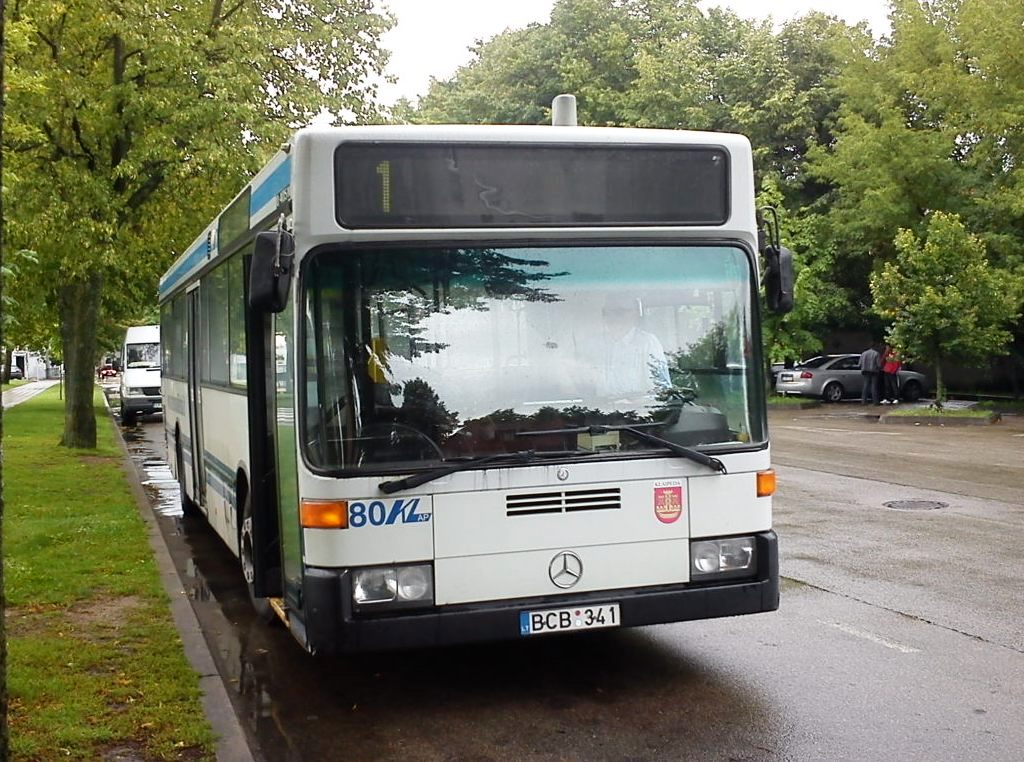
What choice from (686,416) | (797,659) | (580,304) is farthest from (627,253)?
(797,659)

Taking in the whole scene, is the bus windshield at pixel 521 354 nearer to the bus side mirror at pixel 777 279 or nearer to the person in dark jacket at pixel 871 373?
the bus side mirror at pixel 777 279

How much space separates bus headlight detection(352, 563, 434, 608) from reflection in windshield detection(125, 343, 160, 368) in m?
29.3

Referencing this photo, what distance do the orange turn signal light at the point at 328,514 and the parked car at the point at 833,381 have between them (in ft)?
107

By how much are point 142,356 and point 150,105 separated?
17355 millimetres

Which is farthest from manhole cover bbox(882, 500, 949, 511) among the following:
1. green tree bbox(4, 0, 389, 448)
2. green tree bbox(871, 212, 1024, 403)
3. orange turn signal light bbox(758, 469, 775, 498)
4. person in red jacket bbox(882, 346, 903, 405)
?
person in red jacket bbox(882, 346, 903, 405)

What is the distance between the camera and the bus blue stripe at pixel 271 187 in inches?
244

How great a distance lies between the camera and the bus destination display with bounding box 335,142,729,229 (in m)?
5.84

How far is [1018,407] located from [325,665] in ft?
90.3

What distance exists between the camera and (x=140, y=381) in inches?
1313

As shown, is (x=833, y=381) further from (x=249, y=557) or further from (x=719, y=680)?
(x=719, y=680)

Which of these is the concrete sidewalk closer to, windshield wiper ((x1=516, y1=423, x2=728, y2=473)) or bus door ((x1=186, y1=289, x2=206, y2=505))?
bus door ((x1=186, y1=289, x2=206, y2=505))

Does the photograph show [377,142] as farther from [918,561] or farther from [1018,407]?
[1018,407]

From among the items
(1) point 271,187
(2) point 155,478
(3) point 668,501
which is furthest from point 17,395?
(3) point 668,501

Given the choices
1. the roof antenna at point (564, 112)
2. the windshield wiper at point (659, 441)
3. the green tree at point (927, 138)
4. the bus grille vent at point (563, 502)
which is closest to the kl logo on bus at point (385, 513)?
the bus grille vent at point (563, 502)
